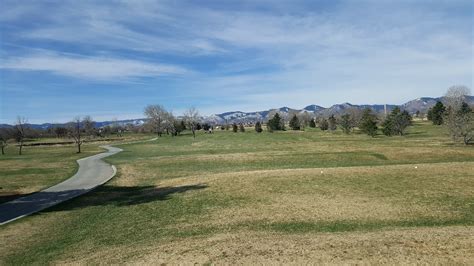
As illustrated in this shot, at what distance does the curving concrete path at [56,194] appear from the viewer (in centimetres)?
1970

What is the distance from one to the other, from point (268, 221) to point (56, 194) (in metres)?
16.0

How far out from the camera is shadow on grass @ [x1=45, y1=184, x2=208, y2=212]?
21188mm

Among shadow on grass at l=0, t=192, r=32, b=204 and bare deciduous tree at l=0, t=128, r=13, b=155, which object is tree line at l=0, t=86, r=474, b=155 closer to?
bare deciduous tree at l=0, t=128, r=13, b=155

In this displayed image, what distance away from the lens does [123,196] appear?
23.7m

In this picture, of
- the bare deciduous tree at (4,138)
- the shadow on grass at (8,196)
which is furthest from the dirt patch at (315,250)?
the bare deciduous tree at (4,138)

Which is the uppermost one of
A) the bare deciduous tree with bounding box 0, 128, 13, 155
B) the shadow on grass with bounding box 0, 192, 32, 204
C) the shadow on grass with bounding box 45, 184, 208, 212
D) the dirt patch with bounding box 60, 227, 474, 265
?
the bare deciduous tree with bounding box 0, 128, 13, 155

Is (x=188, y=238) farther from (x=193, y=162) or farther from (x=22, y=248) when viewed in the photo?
(x=193, y=162)

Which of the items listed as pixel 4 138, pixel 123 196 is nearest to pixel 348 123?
pixel 123 196

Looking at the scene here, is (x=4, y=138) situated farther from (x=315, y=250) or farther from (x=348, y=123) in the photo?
(x=315, y=250)

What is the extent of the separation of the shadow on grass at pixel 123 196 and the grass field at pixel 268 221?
0.07 m

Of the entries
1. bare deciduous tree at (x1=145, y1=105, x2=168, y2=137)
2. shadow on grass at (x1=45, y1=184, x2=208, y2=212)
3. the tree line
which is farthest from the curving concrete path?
bare deciduous tree at (x1=145, y1=105, x2=168, y2=137)

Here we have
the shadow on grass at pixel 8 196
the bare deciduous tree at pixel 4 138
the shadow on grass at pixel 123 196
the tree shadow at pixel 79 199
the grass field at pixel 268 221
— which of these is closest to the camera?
the grass field at pixel 268 221

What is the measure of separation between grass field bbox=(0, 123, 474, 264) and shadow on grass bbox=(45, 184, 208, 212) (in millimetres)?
73

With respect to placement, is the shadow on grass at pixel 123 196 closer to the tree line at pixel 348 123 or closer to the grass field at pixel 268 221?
the grass field at pixel 268 221
